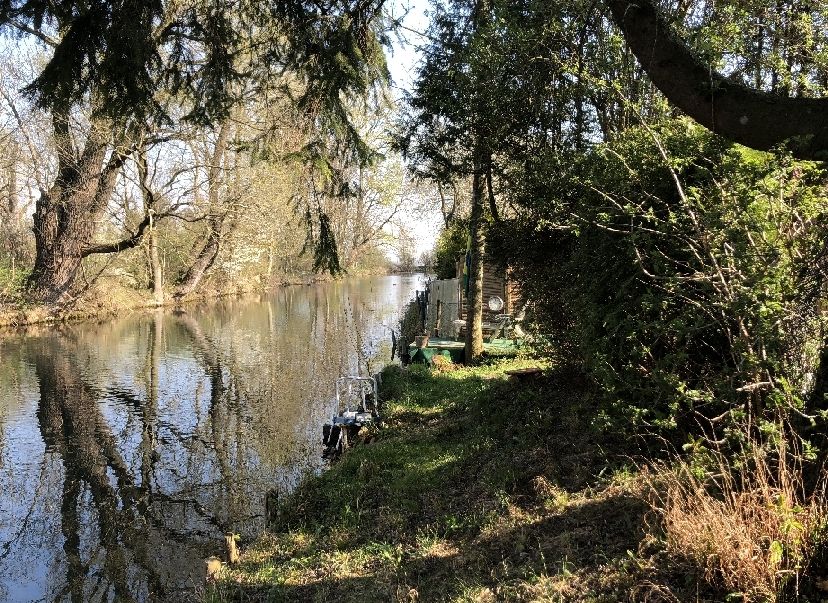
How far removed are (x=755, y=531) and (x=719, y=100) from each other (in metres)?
2.30

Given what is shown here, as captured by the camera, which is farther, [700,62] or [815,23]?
[815,23]

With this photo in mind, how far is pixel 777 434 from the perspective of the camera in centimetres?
345

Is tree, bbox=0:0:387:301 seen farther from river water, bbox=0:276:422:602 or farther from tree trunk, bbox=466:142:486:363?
tree trunk, bbox=466:142:486:363

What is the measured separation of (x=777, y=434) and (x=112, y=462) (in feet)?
30.9

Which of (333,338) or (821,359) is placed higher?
(821,359)

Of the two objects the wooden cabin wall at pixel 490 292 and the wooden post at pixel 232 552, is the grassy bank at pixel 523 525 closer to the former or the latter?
the wooden post at pixel 232 552

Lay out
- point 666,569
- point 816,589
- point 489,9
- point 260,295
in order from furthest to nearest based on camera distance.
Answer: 1. point 260,295
2. point 489,9
3. point 666,569
4. point 816,589

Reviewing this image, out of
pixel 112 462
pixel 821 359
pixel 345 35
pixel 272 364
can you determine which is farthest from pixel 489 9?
pixel 272 364

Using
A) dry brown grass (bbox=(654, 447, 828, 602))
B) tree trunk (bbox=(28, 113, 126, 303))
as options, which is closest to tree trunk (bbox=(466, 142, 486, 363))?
dry brown grass (bbox=(654, 447, 828, 602))

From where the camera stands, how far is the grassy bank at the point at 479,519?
3.72m

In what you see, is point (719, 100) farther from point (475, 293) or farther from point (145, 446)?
point (145, 446)

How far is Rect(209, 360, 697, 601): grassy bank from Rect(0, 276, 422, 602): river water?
1.49 m

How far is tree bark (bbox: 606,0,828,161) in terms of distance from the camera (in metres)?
3.03

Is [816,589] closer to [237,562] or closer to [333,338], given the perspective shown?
[237,562]
